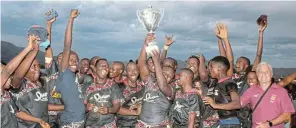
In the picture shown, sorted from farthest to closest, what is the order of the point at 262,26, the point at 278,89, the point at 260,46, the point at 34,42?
the point at 262,26
the point at 260,46
the point at 278,89
the point at 34,42

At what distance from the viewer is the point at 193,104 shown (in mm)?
6336

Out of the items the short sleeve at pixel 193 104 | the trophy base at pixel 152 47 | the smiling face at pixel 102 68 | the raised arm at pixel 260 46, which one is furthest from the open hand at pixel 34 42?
the raised arm at pixel 260 46

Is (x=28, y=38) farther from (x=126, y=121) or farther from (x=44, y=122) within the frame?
(x=126, y=121)

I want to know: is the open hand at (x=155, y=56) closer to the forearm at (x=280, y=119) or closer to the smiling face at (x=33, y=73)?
the smiling face at (x=33, y=73)

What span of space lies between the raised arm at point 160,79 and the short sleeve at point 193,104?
1.22ft

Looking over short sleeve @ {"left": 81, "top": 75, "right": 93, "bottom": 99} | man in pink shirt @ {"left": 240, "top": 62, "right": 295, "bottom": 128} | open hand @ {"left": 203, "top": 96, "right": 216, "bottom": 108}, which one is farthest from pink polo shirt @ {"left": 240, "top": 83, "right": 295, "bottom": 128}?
short sleeve @ {"left": 81, "top": 75, "right": 93, "bottom": 99}

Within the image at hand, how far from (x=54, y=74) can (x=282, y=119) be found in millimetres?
3942

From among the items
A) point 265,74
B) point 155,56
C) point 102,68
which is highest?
point 155,56

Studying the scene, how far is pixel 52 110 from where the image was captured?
22.1ft

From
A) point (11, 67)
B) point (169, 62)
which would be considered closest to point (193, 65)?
point (169, 62)

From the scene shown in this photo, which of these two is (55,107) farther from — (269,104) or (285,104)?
(285,104)

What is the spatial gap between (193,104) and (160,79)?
2.38 feet

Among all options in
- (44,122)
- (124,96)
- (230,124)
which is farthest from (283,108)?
(44,122)

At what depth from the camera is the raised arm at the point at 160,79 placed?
605 cm
